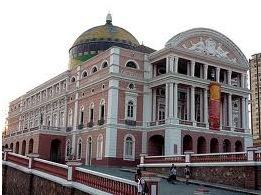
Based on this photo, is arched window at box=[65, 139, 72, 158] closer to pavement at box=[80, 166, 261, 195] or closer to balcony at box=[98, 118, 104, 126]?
balcony at box=[98, 118, 104, 126]

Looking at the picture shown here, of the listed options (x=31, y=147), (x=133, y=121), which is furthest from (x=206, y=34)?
(x=31, y=147)

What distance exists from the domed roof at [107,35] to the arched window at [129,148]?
15.4m

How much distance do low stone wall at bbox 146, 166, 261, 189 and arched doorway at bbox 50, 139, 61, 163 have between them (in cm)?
2128

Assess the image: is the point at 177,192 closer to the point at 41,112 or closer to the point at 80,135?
the point at 80,135

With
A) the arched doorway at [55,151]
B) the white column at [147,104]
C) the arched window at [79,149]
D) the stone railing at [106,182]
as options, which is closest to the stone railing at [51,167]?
the stone railing at [106,182]

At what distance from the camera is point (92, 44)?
47906mm

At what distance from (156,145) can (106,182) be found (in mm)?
22923

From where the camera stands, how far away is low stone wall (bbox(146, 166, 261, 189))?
20094 millimetres

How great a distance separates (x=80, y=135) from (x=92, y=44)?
12.7m

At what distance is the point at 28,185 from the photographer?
72.3 ft

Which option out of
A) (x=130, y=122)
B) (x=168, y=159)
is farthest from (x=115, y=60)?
(x=168, y=159)

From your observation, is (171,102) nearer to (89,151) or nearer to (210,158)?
(89,151)

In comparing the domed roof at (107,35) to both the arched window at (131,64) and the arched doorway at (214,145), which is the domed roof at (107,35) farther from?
the arched doorway at (214,145)

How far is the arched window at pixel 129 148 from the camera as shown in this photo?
36000 mm
